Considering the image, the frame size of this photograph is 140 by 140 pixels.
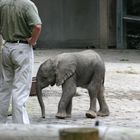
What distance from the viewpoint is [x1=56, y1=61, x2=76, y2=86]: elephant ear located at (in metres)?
9.30

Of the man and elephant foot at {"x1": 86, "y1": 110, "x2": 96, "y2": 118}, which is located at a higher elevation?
the man

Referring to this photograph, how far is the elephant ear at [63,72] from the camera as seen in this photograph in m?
9.30

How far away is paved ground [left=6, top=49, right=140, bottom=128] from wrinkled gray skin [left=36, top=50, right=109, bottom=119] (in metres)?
0.20

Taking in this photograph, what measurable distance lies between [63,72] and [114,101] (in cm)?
233

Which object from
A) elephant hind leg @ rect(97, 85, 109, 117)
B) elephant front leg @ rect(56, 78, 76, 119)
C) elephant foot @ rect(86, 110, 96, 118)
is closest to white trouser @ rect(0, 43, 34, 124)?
elephant front leg @ rect(56, 78, 76, 119)

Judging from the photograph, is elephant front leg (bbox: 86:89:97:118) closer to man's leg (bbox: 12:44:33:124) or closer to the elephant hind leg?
the elephant hind leg

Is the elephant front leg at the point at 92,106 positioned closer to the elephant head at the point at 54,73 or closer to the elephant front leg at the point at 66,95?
the elephant front leg at the point at 66,95

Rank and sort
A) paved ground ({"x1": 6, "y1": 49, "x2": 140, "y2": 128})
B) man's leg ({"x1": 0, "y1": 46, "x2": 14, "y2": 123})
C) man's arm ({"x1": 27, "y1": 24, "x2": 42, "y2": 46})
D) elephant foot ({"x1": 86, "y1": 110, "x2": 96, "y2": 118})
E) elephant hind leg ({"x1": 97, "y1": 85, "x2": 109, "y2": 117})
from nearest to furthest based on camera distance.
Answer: man's arm ({"x1": 27, "y1": 24, "x2": 42, "y2": 46}) → man's leg ({"x1": 0, "y1": 46, "x2": 14, "y2": 123}) → paved ground ({"x1": 6, "y1": 49, "x2": 140, "y2": 128}) → elephant foot ({"x1": 86, "y1": 110, "x2": 96, "y2": 118}) → elephant hind leg ({"x1": 97, "y1": 85, "x2": 109, "y2": 117})

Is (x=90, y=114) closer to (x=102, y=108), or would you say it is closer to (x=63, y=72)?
(x=102, y=108)

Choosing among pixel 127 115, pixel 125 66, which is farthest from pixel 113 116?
pixel 125 66

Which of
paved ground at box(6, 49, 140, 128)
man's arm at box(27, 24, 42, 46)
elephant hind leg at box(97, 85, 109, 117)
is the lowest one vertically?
paved ground at box(6, 49, 140, 128)

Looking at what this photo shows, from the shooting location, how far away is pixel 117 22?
2283 centimetres

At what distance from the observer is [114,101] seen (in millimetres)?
11383

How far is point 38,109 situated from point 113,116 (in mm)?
1348
